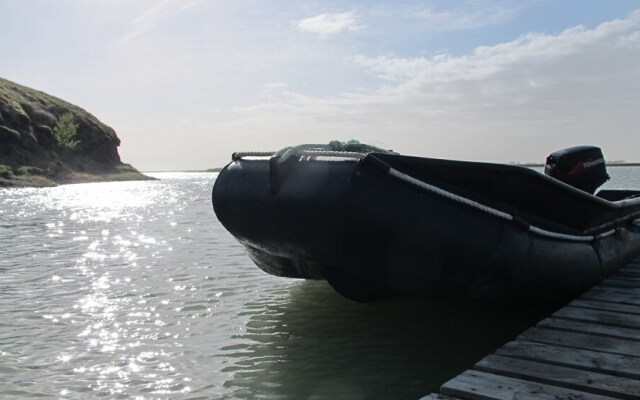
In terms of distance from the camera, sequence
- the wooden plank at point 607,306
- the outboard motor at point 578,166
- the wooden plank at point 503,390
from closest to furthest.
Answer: the wooden plank at point 503,390 → the wooden plank at point 607,306 → the outboard motor at point 578,166

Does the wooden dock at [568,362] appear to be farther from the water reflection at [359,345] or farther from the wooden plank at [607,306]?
the water reflection at [359,345]

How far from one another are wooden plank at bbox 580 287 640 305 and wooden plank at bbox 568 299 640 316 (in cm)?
10

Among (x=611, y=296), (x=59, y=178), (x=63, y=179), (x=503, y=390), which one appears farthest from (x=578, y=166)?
(x=63, y=179)

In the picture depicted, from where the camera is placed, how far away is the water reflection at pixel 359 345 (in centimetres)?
431

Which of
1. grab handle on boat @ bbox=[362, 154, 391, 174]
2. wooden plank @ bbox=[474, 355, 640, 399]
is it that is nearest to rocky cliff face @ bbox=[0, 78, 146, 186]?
grab handle on boat @ bbox=[362, 154, 391, 174]

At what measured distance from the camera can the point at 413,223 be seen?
411cm

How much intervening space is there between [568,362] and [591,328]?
84 cm

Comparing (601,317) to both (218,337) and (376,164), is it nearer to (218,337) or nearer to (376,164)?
(376,164)

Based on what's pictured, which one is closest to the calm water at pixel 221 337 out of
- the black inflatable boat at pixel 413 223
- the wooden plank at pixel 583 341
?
the black inflatable boat at pixel 413 223

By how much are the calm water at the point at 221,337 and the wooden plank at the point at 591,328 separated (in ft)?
3.01

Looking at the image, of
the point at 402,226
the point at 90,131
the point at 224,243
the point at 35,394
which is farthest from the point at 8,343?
the point at 90,131

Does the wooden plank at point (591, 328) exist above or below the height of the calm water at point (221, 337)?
above

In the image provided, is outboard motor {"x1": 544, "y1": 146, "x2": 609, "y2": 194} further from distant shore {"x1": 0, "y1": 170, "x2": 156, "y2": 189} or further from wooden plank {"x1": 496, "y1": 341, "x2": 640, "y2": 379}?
distant shore {"x1": 0, "y1": 170, "x2": 156, "y2": 189}

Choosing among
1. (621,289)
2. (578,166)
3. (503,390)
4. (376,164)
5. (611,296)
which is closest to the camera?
(503,390)
